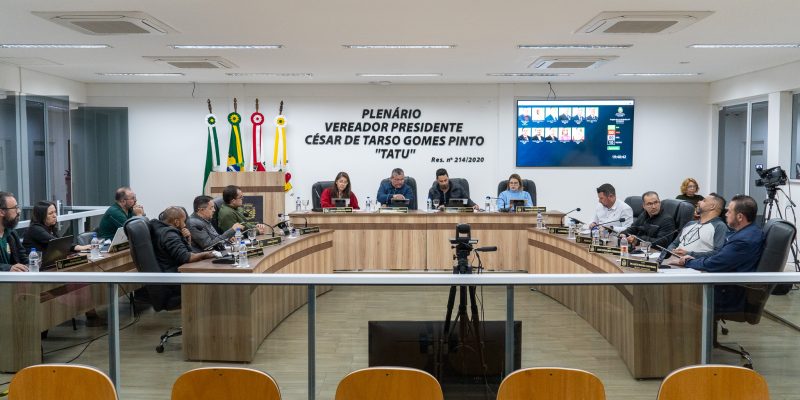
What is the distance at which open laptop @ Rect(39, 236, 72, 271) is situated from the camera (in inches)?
187

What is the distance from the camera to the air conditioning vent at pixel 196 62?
8.16m

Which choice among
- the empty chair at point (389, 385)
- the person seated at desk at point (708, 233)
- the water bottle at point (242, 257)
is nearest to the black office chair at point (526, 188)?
the person seated at desk at point (708, 233)

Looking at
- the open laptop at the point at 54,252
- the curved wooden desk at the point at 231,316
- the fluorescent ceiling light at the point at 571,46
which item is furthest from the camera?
the fluorescent ceiling light at the point at 571,46

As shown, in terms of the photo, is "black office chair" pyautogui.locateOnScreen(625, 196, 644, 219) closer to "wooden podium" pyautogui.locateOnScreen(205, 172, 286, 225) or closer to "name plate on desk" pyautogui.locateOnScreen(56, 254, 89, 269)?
"wooden podium" pyautogui.locateOnScreen(205, 172, 286, 225)

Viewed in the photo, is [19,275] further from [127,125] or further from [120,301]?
[127,125]

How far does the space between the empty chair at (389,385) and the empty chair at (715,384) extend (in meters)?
0.79

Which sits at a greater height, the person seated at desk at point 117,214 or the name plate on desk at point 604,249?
the person seated at desk at point 117,214

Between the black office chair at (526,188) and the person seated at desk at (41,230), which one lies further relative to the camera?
the black office chair at (526,188)

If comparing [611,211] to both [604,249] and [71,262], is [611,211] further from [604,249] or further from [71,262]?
[71,262]

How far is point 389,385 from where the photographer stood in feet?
7.05

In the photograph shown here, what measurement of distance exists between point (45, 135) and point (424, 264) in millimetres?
6083

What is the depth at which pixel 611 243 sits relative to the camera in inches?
234

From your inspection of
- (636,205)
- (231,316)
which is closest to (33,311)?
(231,316)

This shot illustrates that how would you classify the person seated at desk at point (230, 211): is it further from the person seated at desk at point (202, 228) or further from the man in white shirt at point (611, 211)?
the man in white shirt at point (611, 211)
